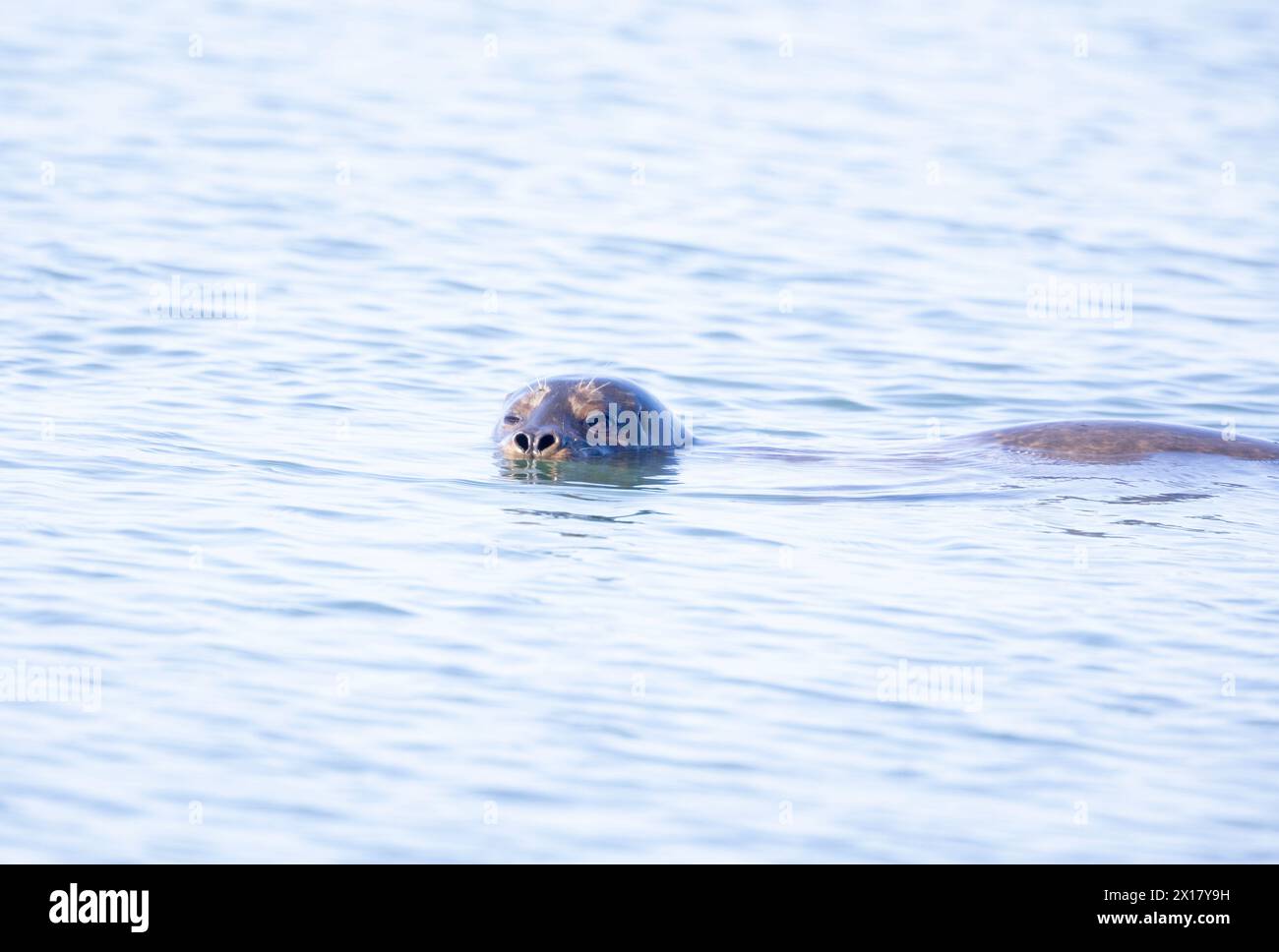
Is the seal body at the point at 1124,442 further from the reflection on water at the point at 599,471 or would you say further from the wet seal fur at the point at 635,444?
the reflection on water at the point at 599,471

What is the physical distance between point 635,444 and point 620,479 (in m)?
0.45

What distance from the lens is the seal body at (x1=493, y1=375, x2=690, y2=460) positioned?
9688 millimetres

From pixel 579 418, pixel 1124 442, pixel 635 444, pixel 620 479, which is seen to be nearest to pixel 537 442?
pixel 579 418

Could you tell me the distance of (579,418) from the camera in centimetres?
980

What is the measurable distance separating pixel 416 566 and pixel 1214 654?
3.22 meters

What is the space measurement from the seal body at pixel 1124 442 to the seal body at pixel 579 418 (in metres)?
1.97

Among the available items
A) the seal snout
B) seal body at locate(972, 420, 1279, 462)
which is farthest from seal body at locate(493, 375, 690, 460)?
seal body at locate(972, 420, 1279, 462)

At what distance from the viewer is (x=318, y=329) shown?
13398 millimetres

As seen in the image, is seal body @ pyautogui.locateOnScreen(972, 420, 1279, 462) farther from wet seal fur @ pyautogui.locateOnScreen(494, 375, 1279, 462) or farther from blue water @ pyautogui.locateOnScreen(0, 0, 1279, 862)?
blue water @ pyautogui.locateOnScreen(0, 0, 1279, 862)

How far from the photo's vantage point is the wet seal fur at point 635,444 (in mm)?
9711

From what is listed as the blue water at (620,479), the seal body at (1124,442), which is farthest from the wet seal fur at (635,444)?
the blue water at (620,479)

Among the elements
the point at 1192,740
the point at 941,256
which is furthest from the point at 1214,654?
the point at 941,256

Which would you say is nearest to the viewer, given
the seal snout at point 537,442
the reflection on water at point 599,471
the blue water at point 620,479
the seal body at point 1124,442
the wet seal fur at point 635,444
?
the blue water at point 620,479

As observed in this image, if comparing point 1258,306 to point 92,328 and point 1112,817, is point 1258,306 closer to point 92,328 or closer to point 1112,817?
point 92,328
